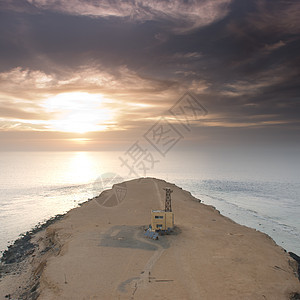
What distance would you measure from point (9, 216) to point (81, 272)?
165 ft

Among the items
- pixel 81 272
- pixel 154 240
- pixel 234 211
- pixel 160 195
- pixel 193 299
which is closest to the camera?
pixel 193 299

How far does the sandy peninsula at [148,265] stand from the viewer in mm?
27422

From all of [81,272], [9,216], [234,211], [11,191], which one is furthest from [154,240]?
Result: [11,191]

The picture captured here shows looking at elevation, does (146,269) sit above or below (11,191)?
below

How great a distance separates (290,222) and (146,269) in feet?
166

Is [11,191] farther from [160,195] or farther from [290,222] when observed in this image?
[290,222]

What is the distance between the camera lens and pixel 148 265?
32781mm

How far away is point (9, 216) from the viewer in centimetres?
7000

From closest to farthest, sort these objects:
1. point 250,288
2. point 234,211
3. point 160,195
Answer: point 250,288 < point 234,211 < point 160,195

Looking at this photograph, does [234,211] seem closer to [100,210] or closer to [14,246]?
[100,210]

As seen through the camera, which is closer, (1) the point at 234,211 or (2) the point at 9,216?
(2) the point at 9,216

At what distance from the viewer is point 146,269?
31.8m

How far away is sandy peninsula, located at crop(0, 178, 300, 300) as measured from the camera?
27.4 metres

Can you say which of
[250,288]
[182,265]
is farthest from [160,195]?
[250,288]
